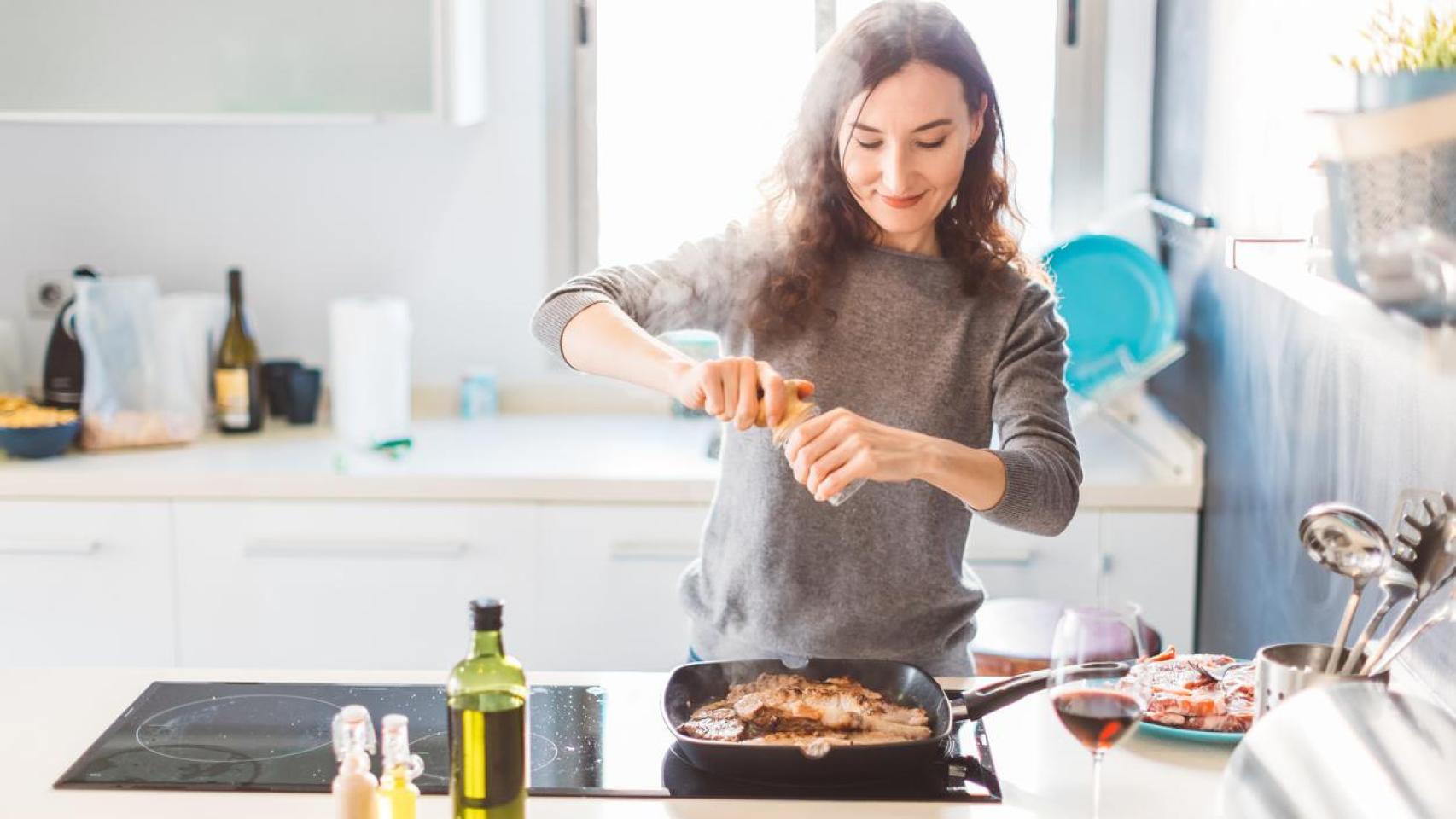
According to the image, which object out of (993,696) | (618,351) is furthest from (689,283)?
(993,696)

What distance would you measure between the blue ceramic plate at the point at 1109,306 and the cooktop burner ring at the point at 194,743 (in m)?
1.70

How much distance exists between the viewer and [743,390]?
156cm

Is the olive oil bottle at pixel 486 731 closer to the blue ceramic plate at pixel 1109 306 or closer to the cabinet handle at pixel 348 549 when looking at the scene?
the cabinet handle at pixel 348 549

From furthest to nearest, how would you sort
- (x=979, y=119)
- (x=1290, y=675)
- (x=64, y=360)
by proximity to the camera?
1. (x=64, y=360)
2. (x=979, y=119)
3. (x=1290, y=675)

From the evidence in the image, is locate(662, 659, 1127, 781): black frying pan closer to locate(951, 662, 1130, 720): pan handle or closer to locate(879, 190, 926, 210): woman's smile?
locate(951, 662, 1130, 720): pan handle

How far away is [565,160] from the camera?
11.3 feet

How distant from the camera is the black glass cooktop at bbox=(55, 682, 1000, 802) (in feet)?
4.86

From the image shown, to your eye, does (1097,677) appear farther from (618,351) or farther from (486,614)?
(618,351)

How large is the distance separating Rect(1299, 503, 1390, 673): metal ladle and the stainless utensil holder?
0.02m

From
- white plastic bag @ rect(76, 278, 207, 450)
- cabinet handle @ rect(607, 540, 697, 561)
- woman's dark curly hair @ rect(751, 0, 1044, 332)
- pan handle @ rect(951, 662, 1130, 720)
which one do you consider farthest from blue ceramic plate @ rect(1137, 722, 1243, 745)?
white plastic bag @ rect(76, 278, 207, 450)

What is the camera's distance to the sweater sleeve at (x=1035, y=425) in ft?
5.54

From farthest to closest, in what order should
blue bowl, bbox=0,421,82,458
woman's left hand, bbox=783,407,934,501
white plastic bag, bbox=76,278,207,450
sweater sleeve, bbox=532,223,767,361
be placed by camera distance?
white plastic bag, bbox=76,278,207,450
blue bowl, bbox=0,421,82,458
sweater sleeve, bbox=532,223,767,361
woman's left hand, bbox=783,407,934,501

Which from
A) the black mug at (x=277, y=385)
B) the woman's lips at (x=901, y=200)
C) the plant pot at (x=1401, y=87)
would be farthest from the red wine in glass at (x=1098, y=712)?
the black mug at (x=277, y=385)

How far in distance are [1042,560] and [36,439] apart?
6.18 feet
